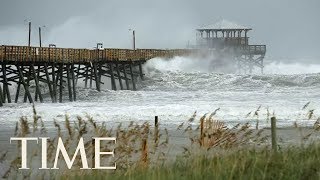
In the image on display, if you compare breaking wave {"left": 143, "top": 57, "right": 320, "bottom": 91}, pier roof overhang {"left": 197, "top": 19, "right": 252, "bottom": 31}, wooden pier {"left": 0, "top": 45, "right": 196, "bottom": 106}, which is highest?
pier roof overhang {"left": 197, "top": 19, "right": 252, "bottom": 31}

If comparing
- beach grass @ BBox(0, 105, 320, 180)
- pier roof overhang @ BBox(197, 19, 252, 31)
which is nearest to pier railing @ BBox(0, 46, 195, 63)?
pier roof overhang @ BBox(197, 19, 252, 31)

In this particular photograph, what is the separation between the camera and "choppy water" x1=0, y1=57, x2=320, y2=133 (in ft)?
76.1

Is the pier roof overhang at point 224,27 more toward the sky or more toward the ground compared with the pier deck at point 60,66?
more toward the sky

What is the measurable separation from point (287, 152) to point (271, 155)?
1.54 ft

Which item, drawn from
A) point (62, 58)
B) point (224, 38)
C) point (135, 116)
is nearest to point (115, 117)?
point (135, 116)

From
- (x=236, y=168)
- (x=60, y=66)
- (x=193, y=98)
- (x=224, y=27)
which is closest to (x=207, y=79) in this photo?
(x=224, y=27)

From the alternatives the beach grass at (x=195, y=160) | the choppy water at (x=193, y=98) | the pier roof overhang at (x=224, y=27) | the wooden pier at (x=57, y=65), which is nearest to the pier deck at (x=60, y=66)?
the wooden pier at (x=57, y=65)

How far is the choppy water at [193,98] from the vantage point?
2319cm

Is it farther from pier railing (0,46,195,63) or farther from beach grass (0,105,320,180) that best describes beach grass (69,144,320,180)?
pier railing (0,46,195,63)

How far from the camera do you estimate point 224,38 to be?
68000mm

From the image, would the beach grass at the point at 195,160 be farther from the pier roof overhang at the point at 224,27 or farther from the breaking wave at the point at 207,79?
the pier roof overhang at the point at 224,27

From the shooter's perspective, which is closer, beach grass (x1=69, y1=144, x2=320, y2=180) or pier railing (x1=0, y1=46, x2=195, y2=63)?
beach grass (x1=69, y1=144, x2=320, y2=180)

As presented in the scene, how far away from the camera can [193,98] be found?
3719 centimetres

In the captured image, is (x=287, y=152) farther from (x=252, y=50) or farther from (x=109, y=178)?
(x=252, y=50)
